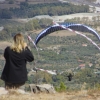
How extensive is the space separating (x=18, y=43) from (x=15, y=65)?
14.3 inches

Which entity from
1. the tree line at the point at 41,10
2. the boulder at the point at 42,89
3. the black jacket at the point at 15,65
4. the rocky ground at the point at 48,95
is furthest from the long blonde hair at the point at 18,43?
the tree line at the point at 41,10

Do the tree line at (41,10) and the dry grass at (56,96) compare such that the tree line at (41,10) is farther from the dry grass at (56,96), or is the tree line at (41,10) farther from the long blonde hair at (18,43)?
the long blonde hair at (18,43)

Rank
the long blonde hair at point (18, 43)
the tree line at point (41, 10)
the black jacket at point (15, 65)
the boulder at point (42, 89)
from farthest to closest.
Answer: the tree line at point (41, 10) < the boulder at point (42, 89) < the black jacket at point (15, 65) < the long blonde hair at point (18, 43)

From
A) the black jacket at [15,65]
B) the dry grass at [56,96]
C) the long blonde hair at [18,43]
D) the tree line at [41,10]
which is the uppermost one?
the tree line at [41,10]

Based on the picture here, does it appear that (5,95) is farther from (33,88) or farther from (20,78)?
(33,88)

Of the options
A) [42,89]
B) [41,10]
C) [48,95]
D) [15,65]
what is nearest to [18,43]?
[15,65]

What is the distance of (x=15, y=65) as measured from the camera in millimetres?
7285

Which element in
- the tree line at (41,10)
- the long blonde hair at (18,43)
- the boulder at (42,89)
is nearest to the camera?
the long blonde hair at (18,43)

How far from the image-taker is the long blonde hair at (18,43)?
707cm

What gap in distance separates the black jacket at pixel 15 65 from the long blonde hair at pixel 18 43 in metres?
0.07

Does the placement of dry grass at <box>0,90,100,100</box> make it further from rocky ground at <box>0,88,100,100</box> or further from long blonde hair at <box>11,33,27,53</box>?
long blonde hair at <box>11,33,27,53</box>

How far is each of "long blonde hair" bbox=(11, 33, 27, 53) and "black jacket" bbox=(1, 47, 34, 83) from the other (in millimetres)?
66

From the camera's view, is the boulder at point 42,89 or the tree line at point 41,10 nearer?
the boulder at point 42,89

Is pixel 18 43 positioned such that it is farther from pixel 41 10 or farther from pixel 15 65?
pixel 41 10
